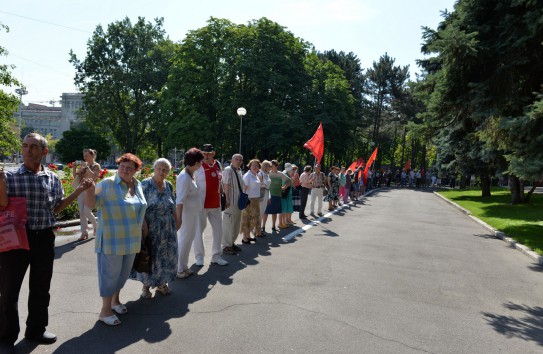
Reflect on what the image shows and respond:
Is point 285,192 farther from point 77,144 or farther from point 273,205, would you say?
point 77,144

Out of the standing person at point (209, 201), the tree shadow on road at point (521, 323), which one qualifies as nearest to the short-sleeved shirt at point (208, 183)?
the standing person at point (209, 201)

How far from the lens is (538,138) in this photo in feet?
32.7

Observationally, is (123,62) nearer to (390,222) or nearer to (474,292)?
(390,222)

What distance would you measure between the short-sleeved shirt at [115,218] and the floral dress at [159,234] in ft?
2.09

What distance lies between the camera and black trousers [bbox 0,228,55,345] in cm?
383

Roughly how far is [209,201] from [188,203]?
0.81 metres

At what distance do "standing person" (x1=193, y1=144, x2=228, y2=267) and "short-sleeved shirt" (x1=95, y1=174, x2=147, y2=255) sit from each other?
2.46m

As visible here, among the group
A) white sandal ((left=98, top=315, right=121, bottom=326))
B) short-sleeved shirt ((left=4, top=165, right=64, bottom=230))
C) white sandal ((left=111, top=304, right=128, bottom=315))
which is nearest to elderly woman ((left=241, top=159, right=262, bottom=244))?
white sandal ((left=111, top=304, right=128, bottom=315))

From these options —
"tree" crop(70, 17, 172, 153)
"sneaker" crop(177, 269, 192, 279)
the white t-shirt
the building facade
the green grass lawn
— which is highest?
the building facade

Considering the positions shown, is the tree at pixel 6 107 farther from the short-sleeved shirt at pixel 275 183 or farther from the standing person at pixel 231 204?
the standing person at pixel 231 204

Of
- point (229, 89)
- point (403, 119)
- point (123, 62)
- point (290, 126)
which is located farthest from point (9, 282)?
point (403, 119)

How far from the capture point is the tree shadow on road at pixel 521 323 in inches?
195

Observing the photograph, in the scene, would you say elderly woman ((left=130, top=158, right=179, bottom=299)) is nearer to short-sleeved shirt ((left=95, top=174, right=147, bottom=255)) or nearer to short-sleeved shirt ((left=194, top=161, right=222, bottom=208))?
short-sleeved shirt ((left=95, top=174, right=147, bottom=255))

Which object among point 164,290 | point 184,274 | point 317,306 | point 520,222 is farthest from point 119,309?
point 520,222
